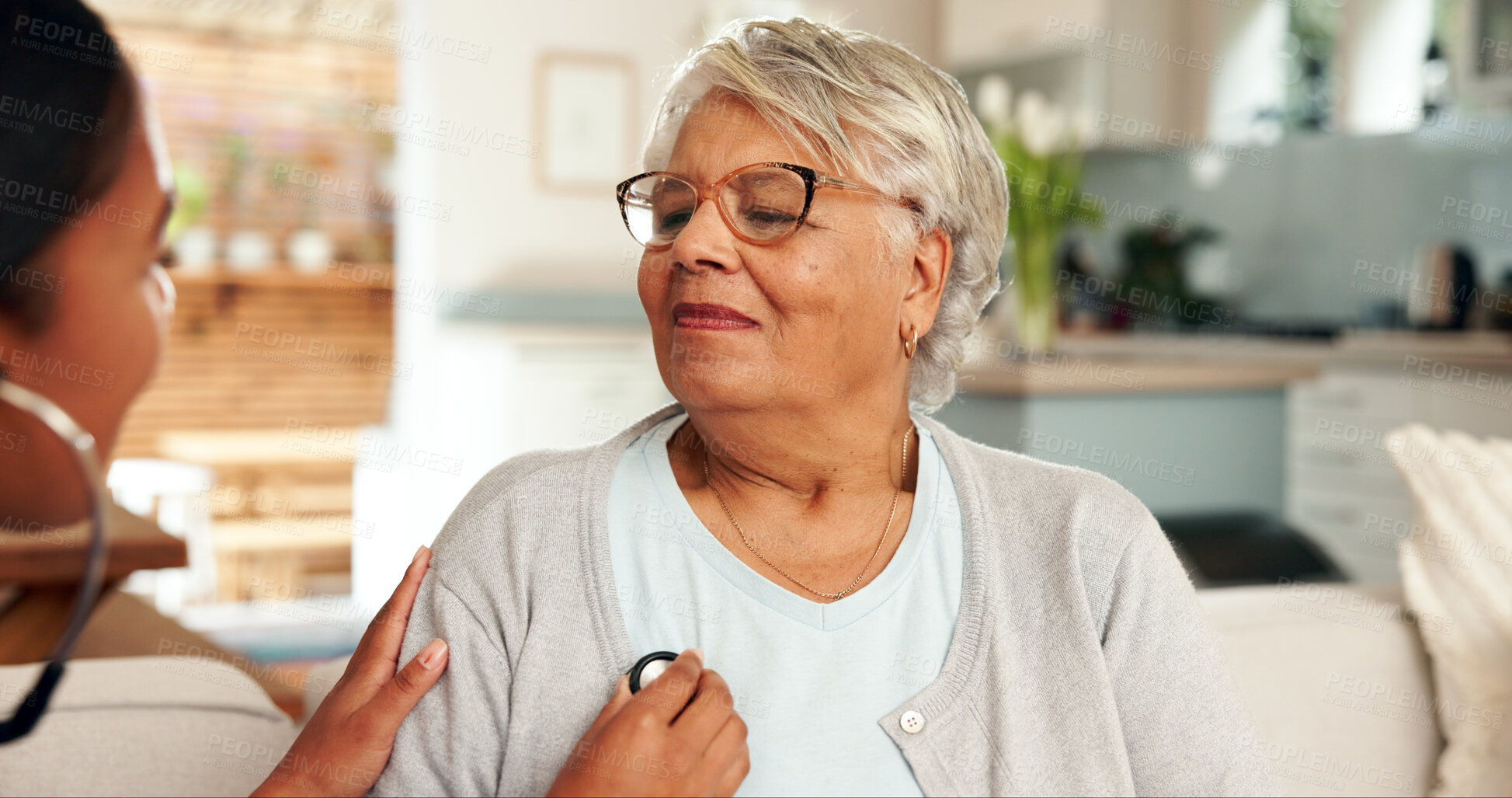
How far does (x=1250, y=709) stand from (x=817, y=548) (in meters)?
0.50

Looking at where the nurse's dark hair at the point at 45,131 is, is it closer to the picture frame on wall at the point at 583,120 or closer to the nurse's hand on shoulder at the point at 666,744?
the nurse's hand on shoulder at the point at 666,744

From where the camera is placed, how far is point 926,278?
3.95 feet

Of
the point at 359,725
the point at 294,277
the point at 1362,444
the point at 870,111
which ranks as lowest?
the point at 1362,444

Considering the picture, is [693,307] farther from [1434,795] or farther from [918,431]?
[1434,795]

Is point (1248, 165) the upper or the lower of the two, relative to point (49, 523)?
upper

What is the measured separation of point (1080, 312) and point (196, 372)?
4074mm

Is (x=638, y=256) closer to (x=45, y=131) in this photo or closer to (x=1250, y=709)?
(x=45, y=131)

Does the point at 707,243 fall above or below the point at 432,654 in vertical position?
above

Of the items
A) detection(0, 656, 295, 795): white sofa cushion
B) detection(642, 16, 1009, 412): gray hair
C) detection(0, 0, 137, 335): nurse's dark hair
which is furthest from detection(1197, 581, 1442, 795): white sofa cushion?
detection(0, 0, 137, 335): nurse's dark hair

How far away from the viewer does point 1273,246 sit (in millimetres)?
5004

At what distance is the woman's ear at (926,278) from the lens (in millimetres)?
1182

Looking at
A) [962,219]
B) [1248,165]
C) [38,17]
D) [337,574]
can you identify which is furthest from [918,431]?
[337,574]

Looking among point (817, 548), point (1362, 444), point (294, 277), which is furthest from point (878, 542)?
point (294, 277)

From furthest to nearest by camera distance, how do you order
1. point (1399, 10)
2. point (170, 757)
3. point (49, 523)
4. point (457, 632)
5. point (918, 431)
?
point (1399, 10)
point (49, 523)
point (918, 431)
point (170, 757)
point (457, 632)
